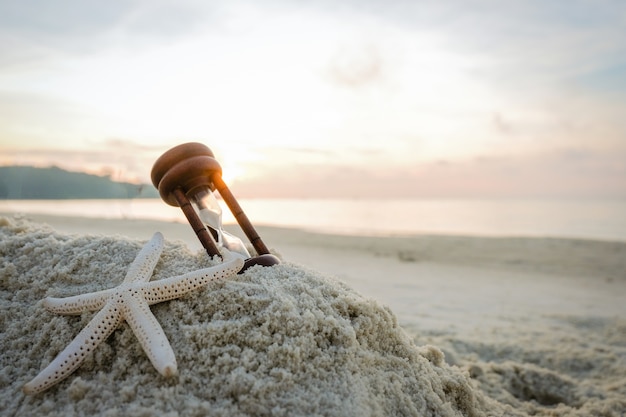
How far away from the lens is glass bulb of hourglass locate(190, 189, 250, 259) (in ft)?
8.46

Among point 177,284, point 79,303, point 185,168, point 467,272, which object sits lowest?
point 467,272

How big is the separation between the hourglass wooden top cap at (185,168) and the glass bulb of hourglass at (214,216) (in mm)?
57

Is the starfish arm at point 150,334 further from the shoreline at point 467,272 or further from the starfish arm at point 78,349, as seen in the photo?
the shoreline at point 467,272

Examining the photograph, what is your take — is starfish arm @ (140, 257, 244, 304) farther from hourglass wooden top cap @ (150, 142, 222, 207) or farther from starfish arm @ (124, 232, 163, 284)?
hourglass wooden top cap @ (150, 142, 222, 207)

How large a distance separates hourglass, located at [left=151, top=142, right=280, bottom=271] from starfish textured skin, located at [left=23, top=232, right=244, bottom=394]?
0.29 metres

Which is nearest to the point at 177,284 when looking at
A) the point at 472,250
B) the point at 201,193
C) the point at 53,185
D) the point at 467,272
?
the point at 201,193

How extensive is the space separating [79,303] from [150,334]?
46 cm

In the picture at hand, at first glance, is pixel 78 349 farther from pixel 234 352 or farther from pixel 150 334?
pixel 234 352

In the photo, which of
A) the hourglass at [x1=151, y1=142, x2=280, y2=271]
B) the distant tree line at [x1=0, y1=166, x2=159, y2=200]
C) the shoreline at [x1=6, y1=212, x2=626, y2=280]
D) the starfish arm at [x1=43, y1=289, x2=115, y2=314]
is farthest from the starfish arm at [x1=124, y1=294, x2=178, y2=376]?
the shoreline at [x1=6, y1=212, x2=626, y2=280]

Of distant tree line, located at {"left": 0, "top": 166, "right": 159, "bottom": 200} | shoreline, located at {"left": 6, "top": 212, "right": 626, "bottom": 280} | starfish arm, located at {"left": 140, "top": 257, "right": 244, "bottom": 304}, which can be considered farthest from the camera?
shoreline, located at {"left": 6, "top": 212, "right": 626, "bottom": 280}

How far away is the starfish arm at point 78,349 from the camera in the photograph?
190cm

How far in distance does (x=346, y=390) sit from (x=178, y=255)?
1.22 m

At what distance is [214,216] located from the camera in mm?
2574

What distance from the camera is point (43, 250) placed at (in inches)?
110
